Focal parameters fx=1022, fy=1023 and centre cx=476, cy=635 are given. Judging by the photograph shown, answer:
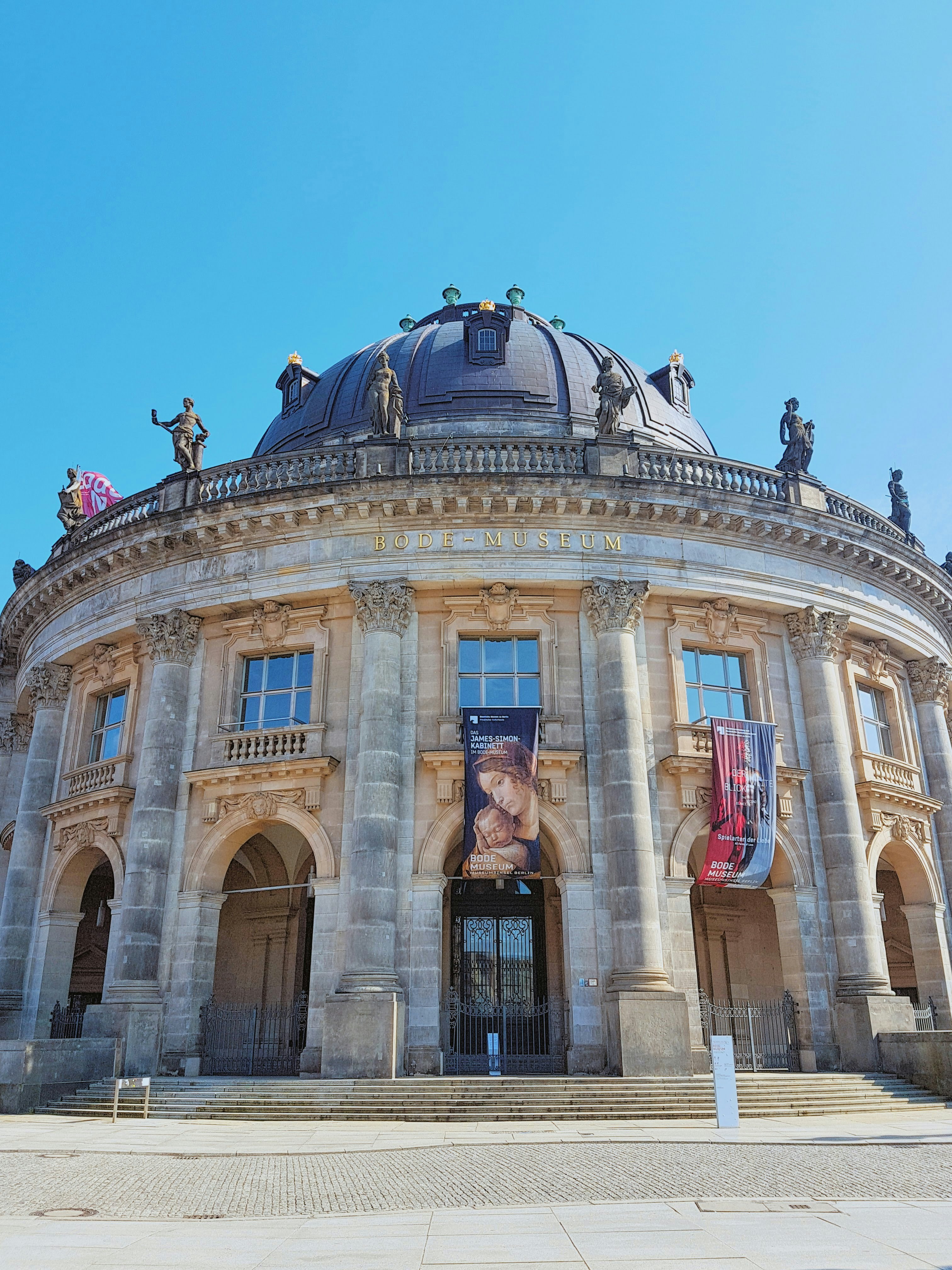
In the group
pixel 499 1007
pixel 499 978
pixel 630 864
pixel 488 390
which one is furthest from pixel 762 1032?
pixel 488 390

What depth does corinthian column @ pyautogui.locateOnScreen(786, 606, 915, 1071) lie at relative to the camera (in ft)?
69.7

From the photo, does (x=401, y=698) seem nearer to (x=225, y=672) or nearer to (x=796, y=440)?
(x=225, y=672)

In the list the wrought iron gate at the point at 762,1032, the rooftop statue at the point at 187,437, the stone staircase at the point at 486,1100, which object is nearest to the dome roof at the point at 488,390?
the rooftop statue at the point at 187,437

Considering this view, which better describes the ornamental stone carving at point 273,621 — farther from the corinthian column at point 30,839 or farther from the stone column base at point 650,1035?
the stone column base at point 650,1035

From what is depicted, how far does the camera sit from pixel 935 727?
28.2 meters

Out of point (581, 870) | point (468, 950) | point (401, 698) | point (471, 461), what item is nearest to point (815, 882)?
point (581, 870)

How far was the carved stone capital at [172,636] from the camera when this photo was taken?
24.5 m

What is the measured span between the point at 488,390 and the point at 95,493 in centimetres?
1290

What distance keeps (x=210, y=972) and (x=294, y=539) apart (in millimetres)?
9952

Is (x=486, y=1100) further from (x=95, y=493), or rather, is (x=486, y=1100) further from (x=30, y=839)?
(x=95, y=493)

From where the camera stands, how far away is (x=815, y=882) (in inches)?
906

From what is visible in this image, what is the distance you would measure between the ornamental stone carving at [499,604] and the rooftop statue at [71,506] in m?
14.1

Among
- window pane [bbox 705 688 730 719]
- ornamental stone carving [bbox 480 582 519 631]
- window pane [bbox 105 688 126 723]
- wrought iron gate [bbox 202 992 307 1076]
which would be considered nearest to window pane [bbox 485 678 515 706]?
ornamental stone carving [bbox 480 582 519 631]

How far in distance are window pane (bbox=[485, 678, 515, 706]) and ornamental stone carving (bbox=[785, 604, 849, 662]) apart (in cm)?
726
